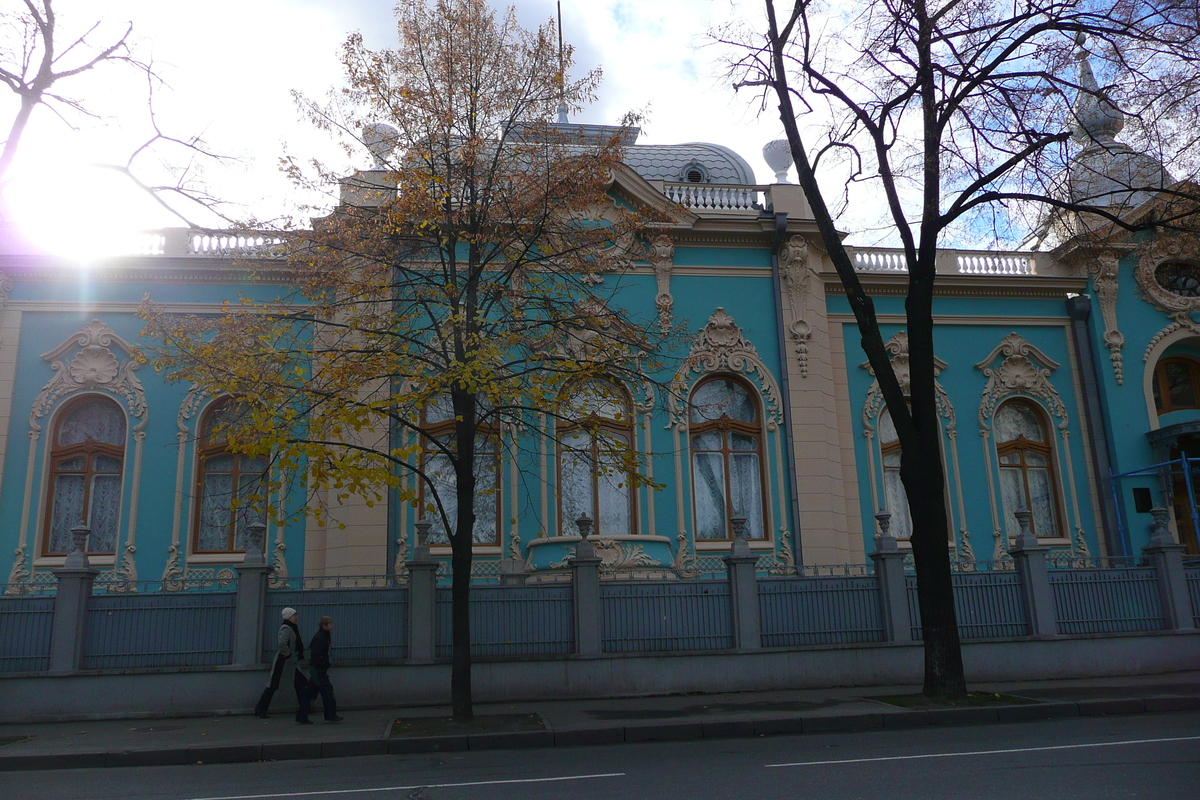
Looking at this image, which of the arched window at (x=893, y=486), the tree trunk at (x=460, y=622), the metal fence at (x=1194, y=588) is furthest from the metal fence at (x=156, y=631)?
the metal fence at (x=1194, y=588)

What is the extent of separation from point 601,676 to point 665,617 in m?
1.31

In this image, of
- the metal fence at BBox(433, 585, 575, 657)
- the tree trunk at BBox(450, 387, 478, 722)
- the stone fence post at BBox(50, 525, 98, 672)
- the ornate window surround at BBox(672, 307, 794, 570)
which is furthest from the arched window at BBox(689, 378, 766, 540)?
the stone fence post at BBox(50, 525, 98, 672)

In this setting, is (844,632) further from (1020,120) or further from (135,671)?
(135,671)

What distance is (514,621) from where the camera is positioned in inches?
537

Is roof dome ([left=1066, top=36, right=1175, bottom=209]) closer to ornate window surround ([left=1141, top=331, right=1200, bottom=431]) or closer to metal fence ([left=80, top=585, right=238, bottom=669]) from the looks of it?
ornate window surround ([left=1141, top=331, right=1200, bottom=431])

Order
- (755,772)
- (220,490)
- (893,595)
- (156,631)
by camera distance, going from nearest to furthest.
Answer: (755,772) → (156,631) → (893,595) → (220,490)

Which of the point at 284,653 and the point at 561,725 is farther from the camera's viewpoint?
the point at 284,653

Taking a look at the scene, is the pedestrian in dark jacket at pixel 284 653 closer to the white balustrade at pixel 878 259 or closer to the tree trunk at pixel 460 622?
the tree trunk at pixel 460 622

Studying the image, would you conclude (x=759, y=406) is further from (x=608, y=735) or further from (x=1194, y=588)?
(x=608, y=735)

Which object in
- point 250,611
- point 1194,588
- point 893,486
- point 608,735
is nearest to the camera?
point 608,735

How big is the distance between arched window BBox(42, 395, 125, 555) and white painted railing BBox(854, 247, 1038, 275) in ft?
53.2

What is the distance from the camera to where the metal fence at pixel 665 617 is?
1377 centimetres

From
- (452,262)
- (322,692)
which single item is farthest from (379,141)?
(322,692)

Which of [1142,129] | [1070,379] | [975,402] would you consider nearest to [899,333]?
[975,402]
